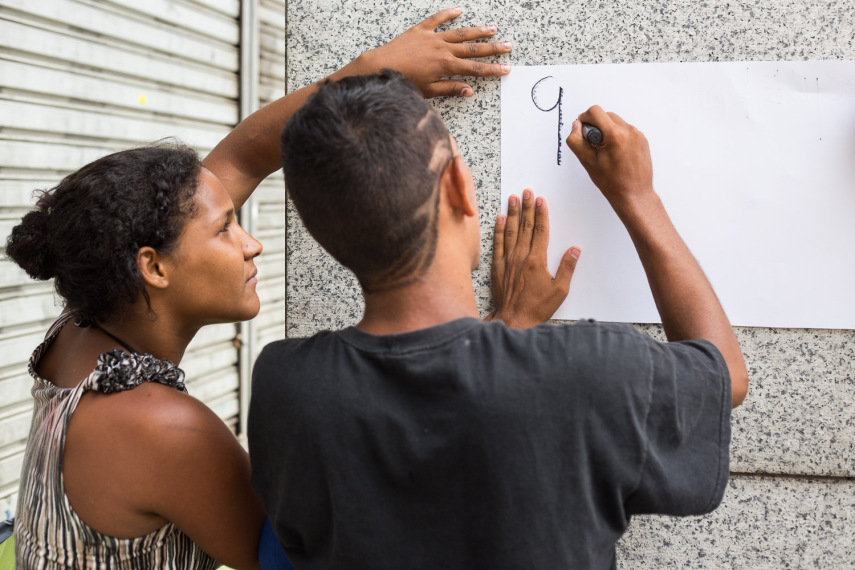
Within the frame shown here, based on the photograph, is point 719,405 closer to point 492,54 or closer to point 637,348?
point 637,348

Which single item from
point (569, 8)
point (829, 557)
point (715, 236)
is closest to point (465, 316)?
point (715, 236)

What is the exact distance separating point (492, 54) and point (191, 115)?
2318 millimetres

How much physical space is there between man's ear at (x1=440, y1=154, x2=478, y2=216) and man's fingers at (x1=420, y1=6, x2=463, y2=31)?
65cm

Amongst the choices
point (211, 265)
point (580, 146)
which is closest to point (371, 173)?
point (211, 265)

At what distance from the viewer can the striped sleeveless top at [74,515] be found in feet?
4.03

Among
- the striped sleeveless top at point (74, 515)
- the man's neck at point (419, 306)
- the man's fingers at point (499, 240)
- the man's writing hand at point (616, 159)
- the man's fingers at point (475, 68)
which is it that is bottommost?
the striped sleeveless top at point (74, 515)

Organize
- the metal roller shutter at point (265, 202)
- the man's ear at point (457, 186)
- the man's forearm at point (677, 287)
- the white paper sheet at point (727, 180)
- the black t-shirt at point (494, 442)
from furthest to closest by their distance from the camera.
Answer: the metal roller shutter at point (265, 202) → the white paper sheet at point (727, 180) → the man's forearm at point (677, 287) → the man's ear at point (457, 186) → the black t-shirt at point (494, 442)

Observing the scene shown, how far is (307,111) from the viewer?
1.01m

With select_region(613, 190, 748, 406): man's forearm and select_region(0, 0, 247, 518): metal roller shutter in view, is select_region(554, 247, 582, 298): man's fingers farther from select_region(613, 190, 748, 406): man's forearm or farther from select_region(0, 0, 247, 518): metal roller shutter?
select_region(0, 0, 247, 518): metal roller shutter

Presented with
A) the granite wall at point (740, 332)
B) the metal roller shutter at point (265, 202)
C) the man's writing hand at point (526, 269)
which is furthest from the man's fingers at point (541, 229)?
the metal roller shutter at point (265, 202)

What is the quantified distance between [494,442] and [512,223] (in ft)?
2.54

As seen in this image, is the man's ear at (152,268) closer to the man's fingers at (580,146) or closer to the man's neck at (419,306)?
the man's neck at (419,306)

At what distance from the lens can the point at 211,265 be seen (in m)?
1.34

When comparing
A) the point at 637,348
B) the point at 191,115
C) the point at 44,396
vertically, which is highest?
the point at 191,115
